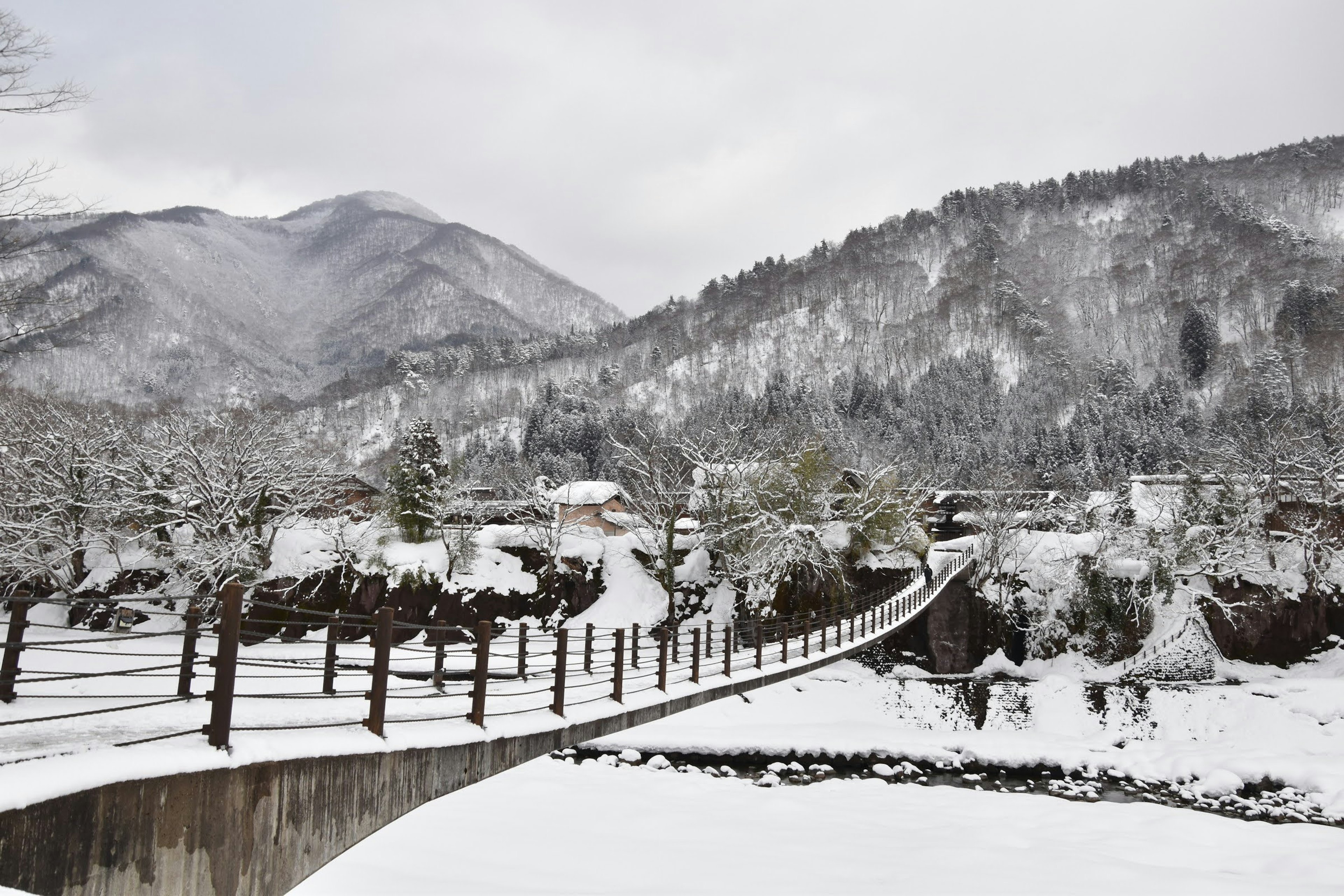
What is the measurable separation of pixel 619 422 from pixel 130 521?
48.8 m

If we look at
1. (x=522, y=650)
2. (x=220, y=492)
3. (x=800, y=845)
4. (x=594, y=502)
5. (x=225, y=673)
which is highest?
(x=594, y=502)

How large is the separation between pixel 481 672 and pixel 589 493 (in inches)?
1660

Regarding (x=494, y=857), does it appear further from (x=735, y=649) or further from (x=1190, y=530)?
(x=1190, y=530)

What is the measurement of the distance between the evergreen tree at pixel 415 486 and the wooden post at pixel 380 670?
31080mm

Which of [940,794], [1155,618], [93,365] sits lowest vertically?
[940,794]

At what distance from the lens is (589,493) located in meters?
48.9

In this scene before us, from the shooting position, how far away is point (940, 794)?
18.9 metres

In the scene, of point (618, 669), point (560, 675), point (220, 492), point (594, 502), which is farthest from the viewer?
point (594, 502)

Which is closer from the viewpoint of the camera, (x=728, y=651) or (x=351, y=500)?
(x=728, y=651)

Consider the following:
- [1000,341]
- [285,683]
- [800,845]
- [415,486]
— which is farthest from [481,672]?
[1000,341]

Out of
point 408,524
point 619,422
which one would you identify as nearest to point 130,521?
point 408,524

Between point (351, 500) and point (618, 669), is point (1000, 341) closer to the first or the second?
point (351, 500)

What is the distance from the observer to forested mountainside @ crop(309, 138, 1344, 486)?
76625 millimetres

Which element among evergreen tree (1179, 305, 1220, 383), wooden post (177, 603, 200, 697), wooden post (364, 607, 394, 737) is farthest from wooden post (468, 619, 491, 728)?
evergreen tree (1179, 305, 1220, 383)
